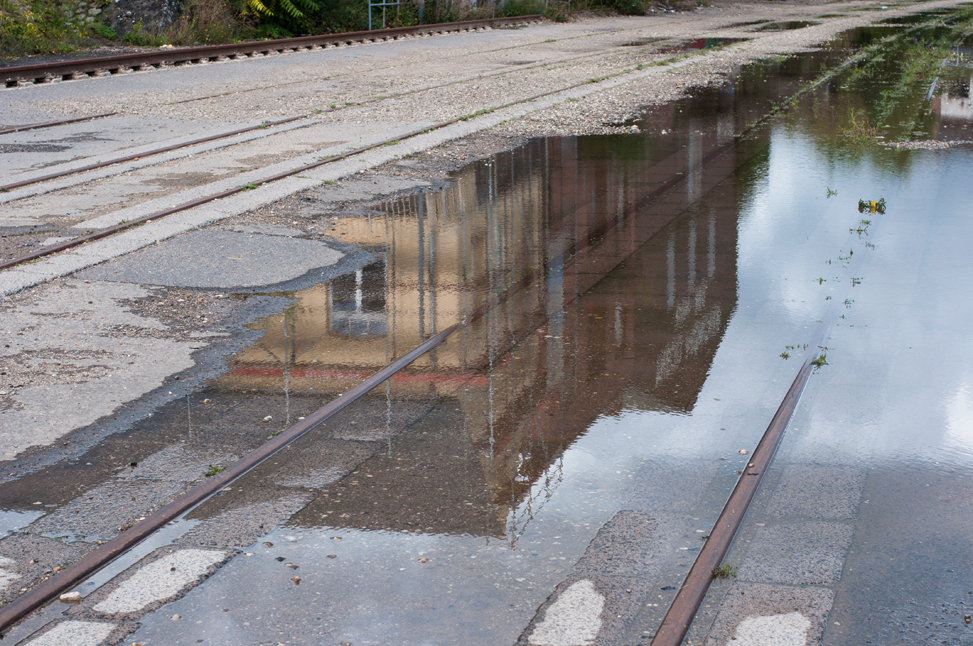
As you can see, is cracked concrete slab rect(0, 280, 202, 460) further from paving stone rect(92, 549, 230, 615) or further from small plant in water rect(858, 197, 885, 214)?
small plant in water rect(858, 197, 885, 214)

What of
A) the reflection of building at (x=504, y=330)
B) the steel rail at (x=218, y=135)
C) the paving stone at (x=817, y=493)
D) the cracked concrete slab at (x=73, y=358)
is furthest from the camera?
the steel rail at (x=218, y=135)

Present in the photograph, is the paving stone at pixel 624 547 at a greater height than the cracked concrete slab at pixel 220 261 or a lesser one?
lesser

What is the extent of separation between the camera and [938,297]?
736 cm

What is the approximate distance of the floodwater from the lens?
3.81 meters

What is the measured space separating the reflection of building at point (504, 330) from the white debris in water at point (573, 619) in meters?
0.54

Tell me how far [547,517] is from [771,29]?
A: 129 ft

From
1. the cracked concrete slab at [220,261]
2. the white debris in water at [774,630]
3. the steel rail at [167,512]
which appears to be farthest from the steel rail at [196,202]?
the white debris in water at [774,630]

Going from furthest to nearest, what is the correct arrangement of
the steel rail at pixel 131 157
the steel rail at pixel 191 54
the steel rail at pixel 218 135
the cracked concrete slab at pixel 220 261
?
1. the steel rail at pixel 191 54
2. the steel rail at pixel 218 135
3. the steel rail at pixel 131 157
4. the cracked concrete slab at pixel 220 261

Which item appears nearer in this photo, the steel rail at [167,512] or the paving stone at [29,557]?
the steel rail at [167,512]

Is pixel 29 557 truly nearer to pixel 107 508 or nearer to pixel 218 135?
pixel 107 508

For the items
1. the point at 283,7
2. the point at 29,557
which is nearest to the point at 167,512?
the point at 29,557

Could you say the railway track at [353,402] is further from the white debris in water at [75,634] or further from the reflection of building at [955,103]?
the reflection of building at [955,103]

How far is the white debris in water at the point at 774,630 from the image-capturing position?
3.47 m

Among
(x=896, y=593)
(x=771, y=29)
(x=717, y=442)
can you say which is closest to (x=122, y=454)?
(x=717, y=442)
